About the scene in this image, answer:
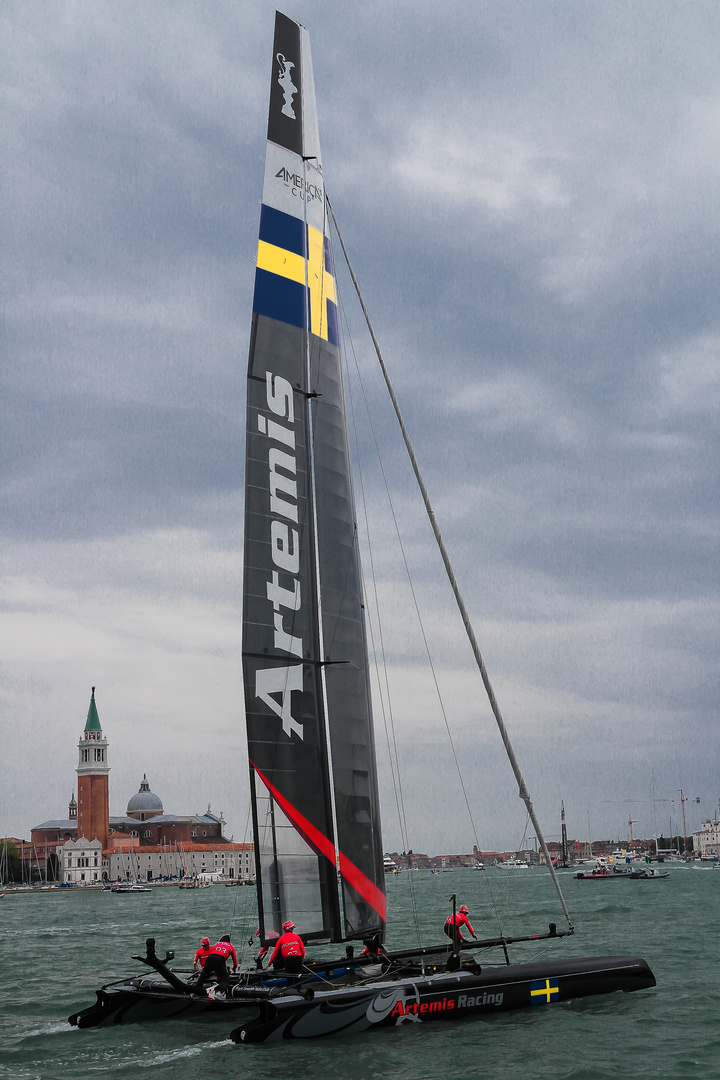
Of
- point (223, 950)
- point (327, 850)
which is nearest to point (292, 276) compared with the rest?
point (327, 850)

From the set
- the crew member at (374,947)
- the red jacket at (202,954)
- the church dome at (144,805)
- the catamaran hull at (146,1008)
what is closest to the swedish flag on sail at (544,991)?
the crew member at (374,947)

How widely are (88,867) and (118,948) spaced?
107 metres

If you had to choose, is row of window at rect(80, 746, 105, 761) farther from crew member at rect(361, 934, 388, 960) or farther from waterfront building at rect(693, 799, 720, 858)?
crew member at rect(361, 934, 388, 960)

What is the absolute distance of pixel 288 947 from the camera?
11422 millimetres

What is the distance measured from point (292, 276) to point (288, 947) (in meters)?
8.37

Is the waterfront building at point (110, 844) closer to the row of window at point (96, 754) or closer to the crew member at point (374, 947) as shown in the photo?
the row of window at point (96, 754)

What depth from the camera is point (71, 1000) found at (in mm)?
16031

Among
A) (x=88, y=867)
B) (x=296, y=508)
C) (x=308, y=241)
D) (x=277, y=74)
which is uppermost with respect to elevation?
(x=277, y=74)

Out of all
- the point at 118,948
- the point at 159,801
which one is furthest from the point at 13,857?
the point at 118,948

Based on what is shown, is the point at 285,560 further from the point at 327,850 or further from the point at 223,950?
the point at 223,950

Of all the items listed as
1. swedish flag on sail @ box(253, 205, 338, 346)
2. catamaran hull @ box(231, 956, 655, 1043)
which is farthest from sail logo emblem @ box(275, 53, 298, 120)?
catamaran hull @ box(231, 956, 655, 1043)

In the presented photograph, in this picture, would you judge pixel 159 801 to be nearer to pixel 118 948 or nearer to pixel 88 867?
pixel 88 867

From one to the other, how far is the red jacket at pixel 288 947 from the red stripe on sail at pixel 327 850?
3.44 feet

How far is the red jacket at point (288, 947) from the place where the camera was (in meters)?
Result: 11.4
